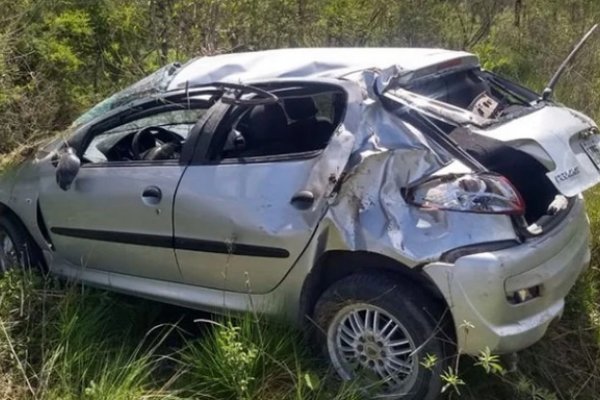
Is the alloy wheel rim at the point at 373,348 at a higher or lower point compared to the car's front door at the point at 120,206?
lower

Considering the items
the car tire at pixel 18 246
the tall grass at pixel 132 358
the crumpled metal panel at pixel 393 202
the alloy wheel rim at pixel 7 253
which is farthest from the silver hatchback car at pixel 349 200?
the alloy wheel rim at pixel 7 253

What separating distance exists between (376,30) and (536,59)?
1916 millimetres

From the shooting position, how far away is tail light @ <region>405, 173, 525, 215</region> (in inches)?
117

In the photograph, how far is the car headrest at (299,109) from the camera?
151 inches

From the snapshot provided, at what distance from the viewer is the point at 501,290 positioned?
9.51ft

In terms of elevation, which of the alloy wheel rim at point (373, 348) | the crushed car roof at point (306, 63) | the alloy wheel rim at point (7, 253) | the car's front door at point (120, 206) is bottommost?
the alloy wheel rim at point (7, 253)

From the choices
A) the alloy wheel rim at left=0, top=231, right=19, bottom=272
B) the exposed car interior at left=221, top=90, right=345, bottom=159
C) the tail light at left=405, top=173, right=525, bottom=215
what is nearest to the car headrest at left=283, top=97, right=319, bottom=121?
the exposed car interior at left=221, top=90, right=345, bottom=159

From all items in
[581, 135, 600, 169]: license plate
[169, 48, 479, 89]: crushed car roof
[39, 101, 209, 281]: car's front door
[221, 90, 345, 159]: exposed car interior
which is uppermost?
[169, 48, 479, 89]: crushed car roof

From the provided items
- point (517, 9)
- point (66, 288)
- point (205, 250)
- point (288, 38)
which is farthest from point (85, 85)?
point (517, 9)

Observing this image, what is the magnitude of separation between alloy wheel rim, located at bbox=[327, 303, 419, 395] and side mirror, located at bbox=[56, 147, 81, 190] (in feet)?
5.83

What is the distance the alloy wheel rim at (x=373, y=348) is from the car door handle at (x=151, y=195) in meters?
1.15

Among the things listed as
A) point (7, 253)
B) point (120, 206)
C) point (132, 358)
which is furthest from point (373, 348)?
point (7, 253)

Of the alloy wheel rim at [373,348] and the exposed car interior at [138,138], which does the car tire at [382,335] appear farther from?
the exposed car interior at [138,138]

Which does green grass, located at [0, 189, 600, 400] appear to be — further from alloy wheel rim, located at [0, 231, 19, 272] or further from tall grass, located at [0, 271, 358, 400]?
alloy wheel rim, located at [0, 231, 19, 272]
